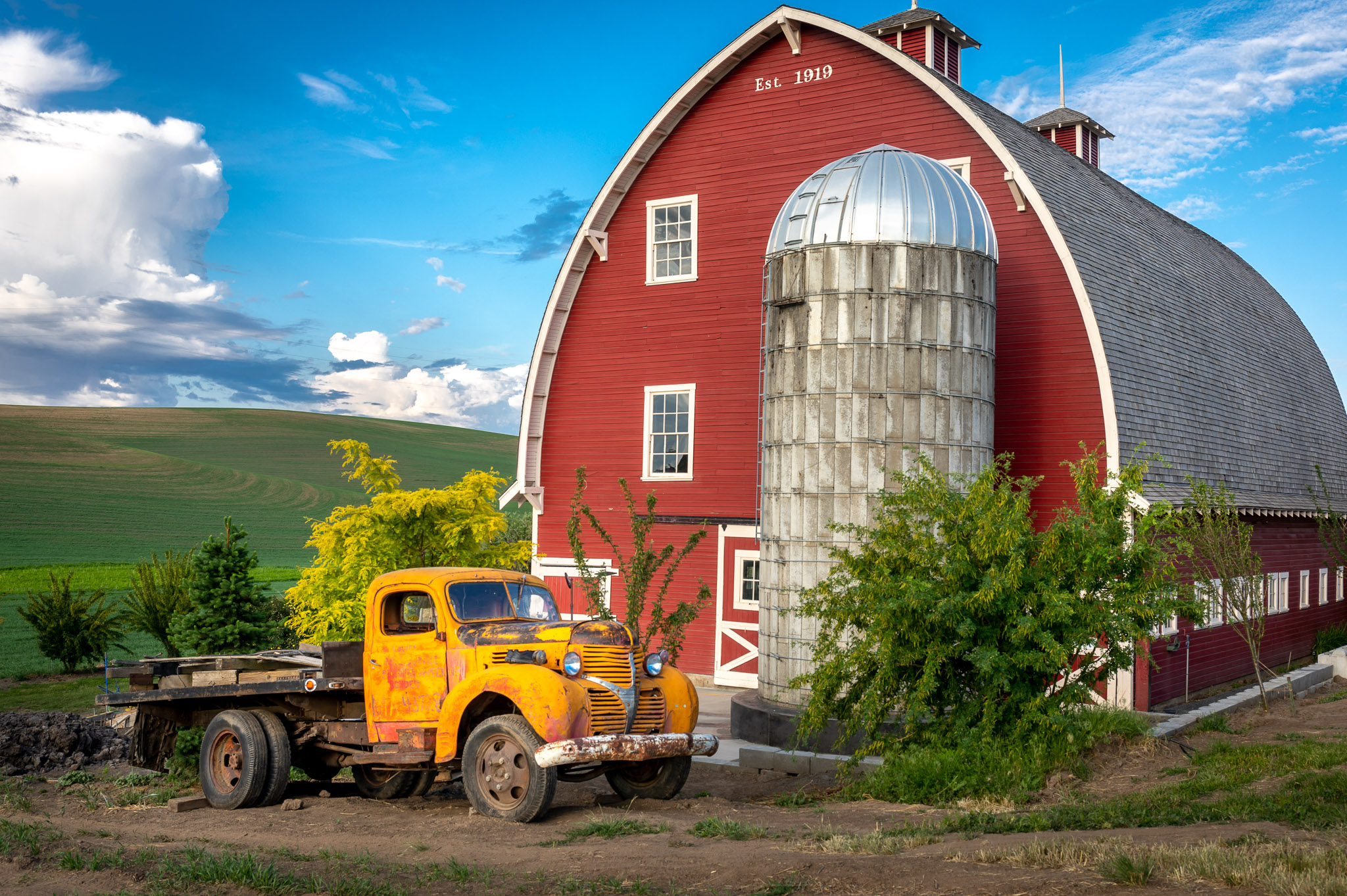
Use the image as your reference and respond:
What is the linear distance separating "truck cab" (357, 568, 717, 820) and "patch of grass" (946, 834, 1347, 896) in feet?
11.8

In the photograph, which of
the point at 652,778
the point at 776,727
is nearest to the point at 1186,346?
the point at 776,727

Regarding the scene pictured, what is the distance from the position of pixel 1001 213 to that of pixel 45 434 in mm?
65321

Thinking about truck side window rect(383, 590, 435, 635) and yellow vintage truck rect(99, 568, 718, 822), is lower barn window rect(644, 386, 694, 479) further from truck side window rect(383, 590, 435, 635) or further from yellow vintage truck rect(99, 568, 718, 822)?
truck side window rect(383, 590, 435, 635)

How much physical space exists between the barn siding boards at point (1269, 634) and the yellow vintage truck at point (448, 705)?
994 centimetres

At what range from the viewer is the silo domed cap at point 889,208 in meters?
14.8

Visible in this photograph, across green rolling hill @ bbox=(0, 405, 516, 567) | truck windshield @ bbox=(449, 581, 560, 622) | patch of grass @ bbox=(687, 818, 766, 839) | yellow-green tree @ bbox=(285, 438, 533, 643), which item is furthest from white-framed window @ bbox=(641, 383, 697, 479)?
green rolling hill @ bbox=(0, 405, 516, 567)

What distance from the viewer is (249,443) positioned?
252 feet

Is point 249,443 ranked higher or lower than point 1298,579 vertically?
higher

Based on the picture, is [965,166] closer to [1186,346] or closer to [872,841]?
[1186,346]

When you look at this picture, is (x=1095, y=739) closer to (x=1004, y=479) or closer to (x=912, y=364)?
(x=1004, y=479)

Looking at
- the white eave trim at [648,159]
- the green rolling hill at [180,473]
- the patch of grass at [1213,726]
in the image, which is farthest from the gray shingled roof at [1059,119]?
the green rolling hill at [180,473]

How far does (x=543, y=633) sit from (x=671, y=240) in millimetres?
12425

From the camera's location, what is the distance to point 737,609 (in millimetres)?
20312

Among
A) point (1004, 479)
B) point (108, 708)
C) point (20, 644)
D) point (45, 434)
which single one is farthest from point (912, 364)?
point (45, 434)
